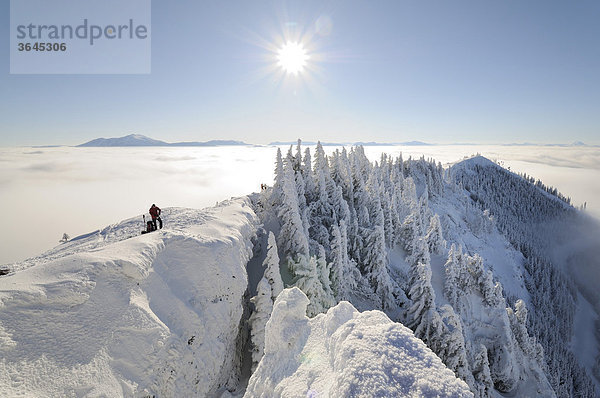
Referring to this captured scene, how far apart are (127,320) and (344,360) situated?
27.4ft

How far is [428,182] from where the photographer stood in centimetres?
11212

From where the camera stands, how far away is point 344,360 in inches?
196

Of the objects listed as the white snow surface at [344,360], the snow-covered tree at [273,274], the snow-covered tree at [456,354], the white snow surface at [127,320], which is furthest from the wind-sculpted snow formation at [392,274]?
the white snow surface at [344,360]

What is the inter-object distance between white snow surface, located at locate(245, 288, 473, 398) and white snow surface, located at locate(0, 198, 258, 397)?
437cm

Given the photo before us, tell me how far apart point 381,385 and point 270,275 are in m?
13.1

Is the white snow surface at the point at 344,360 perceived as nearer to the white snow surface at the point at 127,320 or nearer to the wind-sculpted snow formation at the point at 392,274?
the white snow surface at the point at 127,320

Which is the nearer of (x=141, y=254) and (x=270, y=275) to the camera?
(x=141, y=254)

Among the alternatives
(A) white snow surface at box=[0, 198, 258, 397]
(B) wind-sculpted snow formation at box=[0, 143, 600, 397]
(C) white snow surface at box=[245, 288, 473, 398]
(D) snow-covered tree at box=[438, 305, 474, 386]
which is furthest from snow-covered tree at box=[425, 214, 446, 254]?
(C) white snow surface at box=[245, 288, 473, 398]

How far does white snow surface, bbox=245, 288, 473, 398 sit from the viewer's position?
4242 mm

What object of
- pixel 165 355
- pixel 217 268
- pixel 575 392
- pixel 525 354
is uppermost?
pixel 217 268

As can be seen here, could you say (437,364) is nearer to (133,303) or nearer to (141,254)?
(133,303)

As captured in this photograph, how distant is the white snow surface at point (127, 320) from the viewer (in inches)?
293

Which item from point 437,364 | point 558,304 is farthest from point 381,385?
point 558,304

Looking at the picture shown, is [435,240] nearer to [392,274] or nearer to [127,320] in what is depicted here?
[392,274]
